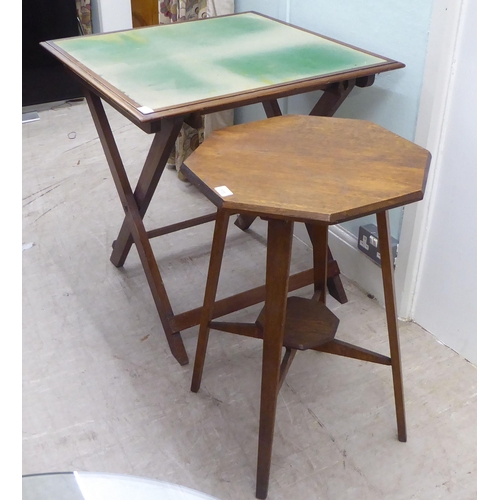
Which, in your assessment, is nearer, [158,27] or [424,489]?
[424,489]

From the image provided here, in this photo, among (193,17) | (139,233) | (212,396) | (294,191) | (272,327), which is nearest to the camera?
(294,191)

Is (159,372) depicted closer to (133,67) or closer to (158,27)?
(133,67)

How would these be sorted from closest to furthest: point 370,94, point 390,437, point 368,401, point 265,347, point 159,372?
point 265,347 → point 390,437 → point 368,401 → point 159,372 → point 370,94

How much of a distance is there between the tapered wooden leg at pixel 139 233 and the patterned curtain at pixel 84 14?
2.14 meters

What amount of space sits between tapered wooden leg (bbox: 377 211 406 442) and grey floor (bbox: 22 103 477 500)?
0.31 feet

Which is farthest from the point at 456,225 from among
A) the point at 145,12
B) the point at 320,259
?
the point at 145,12

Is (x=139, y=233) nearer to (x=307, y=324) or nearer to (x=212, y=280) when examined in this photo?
(x=212, y=280)

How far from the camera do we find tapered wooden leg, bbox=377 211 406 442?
1401 mm

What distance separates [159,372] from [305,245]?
884 millimetres

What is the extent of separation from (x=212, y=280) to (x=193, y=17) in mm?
1505

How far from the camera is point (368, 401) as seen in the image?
1.75 m

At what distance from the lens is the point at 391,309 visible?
1460mm

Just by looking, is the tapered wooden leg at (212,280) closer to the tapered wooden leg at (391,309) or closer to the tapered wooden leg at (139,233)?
the tapered wooden leg at (139,233)

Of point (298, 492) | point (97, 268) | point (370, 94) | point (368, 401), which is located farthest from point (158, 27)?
point (298, 492)
